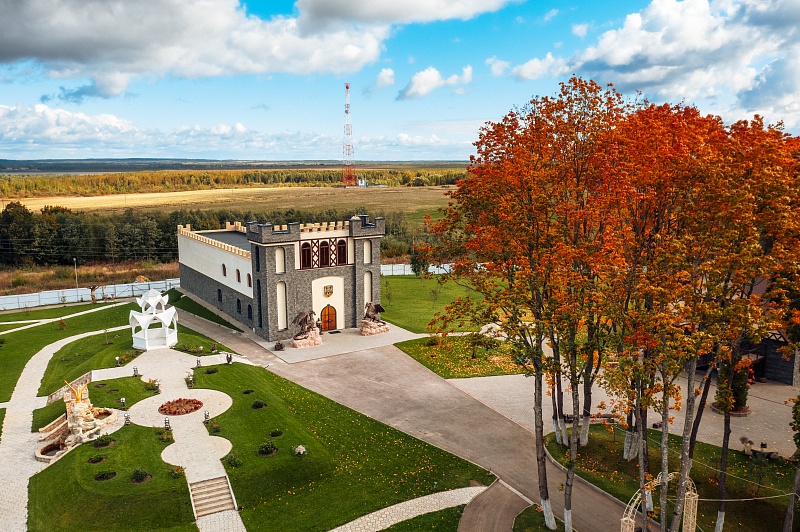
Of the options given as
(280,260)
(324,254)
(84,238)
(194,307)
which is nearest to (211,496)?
(280,260)

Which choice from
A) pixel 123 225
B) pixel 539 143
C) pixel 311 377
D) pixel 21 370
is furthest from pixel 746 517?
pixel 123 225

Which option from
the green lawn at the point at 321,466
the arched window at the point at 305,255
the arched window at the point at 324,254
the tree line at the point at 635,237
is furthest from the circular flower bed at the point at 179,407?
the tree line at the point at 635,237

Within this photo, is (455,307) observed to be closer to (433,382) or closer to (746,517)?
(746,517)

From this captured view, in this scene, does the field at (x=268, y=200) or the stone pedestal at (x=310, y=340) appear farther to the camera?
the field at (x=268, y=200)

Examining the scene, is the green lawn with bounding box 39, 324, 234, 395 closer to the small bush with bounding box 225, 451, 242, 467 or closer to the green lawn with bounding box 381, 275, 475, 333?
the small bush with bounding box 225, 451, 242, 467

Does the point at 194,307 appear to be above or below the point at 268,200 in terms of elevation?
below

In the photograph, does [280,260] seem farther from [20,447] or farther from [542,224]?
[542,224]

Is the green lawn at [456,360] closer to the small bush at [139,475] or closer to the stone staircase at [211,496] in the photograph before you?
the stone staircase at [211,496]
